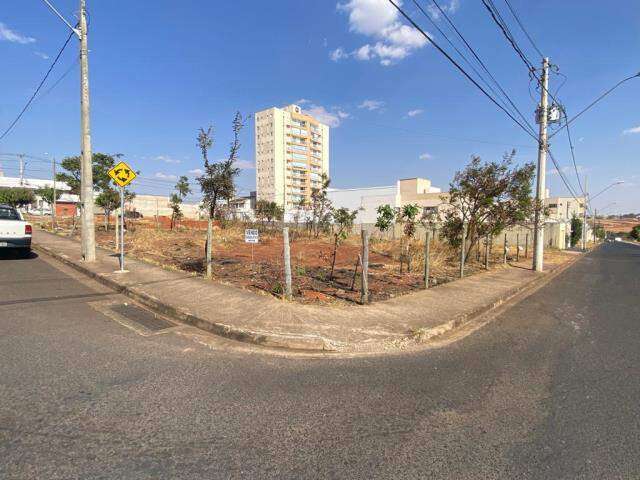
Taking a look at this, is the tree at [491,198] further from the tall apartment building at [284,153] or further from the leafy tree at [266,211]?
the tall apartment building at [284,153]

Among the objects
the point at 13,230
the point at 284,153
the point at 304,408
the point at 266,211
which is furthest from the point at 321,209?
the point at 284,153

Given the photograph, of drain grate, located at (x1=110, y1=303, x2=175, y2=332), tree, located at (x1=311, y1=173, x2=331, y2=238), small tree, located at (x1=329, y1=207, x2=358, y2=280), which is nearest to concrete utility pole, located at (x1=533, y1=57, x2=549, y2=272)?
small tree, located at (x1=329, y1=207, x2=358, y2=280)

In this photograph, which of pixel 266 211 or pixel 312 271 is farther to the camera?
pixel 266 211

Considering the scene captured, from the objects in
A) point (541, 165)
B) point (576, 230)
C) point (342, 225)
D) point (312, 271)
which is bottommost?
point (312, 271)

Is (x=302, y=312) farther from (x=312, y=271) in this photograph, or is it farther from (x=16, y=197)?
(x=16, y=197)

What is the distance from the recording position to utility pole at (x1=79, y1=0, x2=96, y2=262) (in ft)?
34.4

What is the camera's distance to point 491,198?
13.2m

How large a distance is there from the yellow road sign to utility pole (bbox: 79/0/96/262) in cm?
247

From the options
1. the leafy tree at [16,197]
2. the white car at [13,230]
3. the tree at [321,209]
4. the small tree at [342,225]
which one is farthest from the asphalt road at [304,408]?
the leafy tree at [16,197]

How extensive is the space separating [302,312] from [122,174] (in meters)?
6.60

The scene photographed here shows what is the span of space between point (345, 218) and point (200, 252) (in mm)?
8130

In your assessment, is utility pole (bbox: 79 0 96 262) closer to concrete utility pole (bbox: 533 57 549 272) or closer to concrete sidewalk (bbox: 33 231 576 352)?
concrete sidewalk (bbox: 33 231 576 352)

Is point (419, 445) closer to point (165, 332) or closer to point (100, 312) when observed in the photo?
point (165, 332)

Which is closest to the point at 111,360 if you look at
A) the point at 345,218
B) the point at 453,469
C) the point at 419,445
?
the point at 419,445
